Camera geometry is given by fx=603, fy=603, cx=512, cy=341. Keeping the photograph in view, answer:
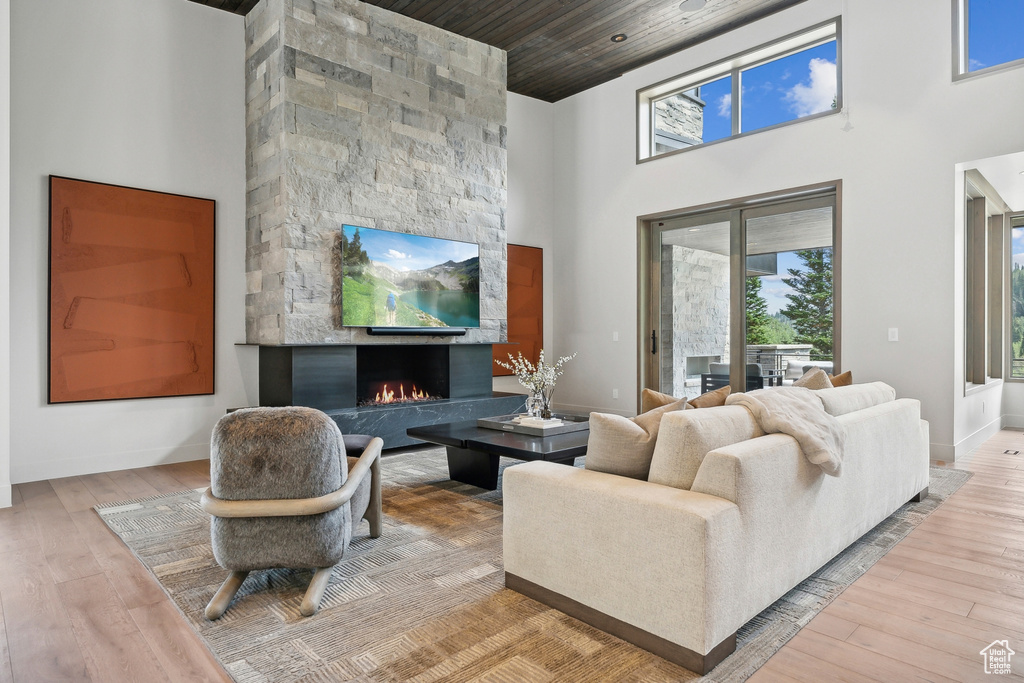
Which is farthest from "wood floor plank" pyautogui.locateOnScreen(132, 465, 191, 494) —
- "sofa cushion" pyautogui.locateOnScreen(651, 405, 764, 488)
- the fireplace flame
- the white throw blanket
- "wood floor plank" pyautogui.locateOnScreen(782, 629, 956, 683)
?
"wood floor plank" pyautogui.locateOnScreen(782, 629, 956, 683)

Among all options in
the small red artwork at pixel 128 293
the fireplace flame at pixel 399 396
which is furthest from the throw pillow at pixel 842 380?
the small red artwork at pixel 128 293

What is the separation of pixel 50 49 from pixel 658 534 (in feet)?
17.3

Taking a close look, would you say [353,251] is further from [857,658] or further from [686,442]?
[857,658]

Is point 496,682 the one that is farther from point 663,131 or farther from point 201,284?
point 663,131

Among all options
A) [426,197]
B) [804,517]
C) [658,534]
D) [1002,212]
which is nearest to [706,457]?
[658,534]

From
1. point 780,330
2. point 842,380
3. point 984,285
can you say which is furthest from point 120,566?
point 984,285

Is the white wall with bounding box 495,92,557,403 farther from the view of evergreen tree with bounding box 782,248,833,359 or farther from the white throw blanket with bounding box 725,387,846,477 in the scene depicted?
the white throw blanket with bounding box 725,387,846,477

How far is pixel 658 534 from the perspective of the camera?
1833mm

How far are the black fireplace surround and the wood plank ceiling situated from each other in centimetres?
308

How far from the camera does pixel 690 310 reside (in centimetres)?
665

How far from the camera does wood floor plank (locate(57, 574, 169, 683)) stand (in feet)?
6.00

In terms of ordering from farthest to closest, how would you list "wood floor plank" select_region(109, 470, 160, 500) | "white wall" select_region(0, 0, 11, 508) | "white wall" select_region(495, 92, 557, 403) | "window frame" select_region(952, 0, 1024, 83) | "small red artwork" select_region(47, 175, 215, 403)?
"white wall" select_region(495, 92, 557, 403) < "window frame" select_region(952, 0, 1024, 83) < "small red artwork" select_region(47, 175, 215, 403) < "wood floor plank" select_region(109, 470, 160, 500) < "white wall" select_region(0, 0, 11, 508)

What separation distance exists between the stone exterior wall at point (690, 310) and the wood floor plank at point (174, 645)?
5.47 m

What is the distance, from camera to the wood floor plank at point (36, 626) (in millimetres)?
1842
